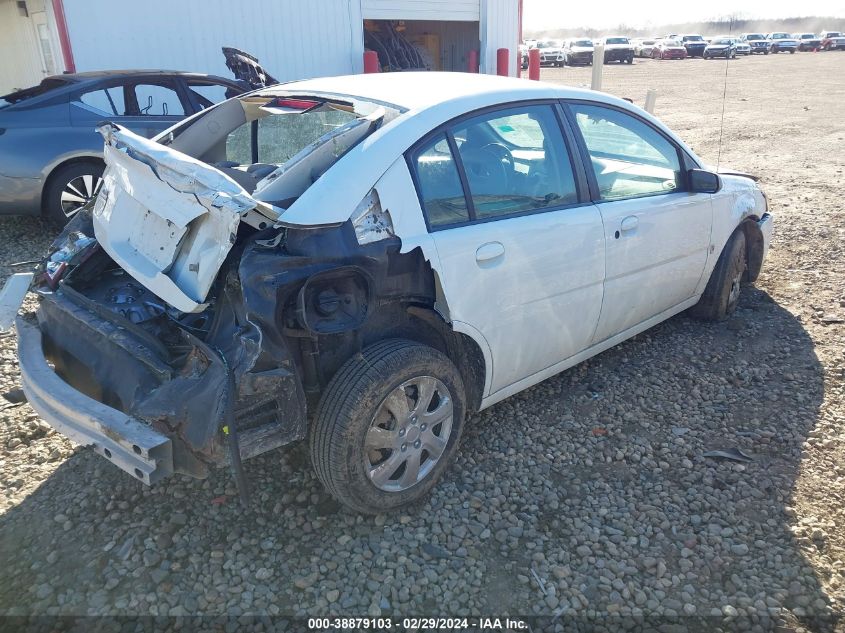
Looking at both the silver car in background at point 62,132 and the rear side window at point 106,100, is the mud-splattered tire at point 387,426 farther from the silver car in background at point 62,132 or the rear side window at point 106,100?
the rear side window at point 106,100

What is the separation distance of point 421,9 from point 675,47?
1610 inches

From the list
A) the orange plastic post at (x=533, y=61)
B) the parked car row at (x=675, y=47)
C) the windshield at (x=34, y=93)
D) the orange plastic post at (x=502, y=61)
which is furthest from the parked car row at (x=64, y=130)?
the parked car row at (x=675, y=47)

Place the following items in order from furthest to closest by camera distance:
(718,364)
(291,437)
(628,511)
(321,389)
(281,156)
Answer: (718,364) < (281,156) < (628,511) < (321,389) < (291,437)

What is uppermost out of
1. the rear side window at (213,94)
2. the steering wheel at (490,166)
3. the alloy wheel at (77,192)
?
the steering wheel at (490,166)

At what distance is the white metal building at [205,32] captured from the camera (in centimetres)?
972

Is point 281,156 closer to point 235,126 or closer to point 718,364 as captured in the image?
point 235,126

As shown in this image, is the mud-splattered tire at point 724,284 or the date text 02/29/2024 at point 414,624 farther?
the mud-splattered tire at point 724,284

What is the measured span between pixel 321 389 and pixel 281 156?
1.72 meters

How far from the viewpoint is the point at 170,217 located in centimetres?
273

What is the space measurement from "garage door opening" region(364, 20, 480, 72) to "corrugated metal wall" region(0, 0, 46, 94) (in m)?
6.38

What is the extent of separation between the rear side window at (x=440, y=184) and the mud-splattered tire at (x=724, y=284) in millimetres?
2481

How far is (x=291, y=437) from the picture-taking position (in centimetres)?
259

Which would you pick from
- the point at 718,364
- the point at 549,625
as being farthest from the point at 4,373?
the point at 718,364

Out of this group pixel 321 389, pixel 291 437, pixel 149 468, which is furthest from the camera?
pixel 321 389
